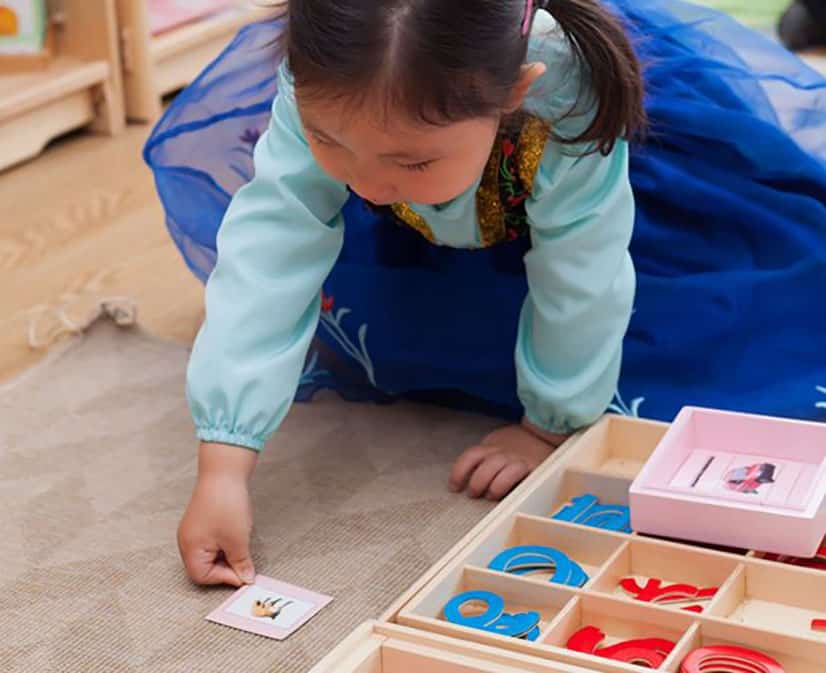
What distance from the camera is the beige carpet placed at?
1.05 m

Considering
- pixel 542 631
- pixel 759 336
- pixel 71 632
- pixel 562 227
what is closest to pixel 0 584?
pixel 71 632

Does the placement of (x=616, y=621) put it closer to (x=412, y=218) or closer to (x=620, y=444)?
(x=620, y=444)

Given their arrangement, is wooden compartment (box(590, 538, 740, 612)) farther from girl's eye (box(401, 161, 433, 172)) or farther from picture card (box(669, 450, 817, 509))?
girl's eye (box(401, 161, 433, 172))

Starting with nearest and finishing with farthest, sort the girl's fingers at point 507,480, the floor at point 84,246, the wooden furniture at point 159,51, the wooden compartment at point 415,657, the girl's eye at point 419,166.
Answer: the wooden compartment at point 415,657 < the girl's eye at point 419,166 < the girl's fingers at point 507,480 < the floor at point 84,246 < the wooden furniture at point 159,51

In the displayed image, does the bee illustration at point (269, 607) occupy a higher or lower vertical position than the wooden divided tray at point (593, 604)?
lower

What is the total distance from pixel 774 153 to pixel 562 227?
0.26 meters

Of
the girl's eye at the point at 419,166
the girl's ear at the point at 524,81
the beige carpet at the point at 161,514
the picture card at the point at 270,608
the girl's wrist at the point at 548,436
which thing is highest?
the girl's ear at the point at 524,81

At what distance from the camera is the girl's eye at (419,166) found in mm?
1014

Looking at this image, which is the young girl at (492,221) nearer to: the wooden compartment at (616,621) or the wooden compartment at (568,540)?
the wooden compartment at (568,540)

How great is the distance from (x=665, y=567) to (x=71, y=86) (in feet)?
4.84

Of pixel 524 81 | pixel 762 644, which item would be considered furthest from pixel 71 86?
pixel 762 644

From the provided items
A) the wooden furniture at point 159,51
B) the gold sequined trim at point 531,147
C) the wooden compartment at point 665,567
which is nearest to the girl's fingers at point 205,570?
the wooden compartment at point 665,567

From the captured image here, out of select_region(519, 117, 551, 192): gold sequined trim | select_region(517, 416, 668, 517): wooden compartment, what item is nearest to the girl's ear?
select_region(519, 117, 551, 192): gold sequined trim

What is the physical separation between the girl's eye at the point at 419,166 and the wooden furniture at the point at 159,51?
4.79 feet
